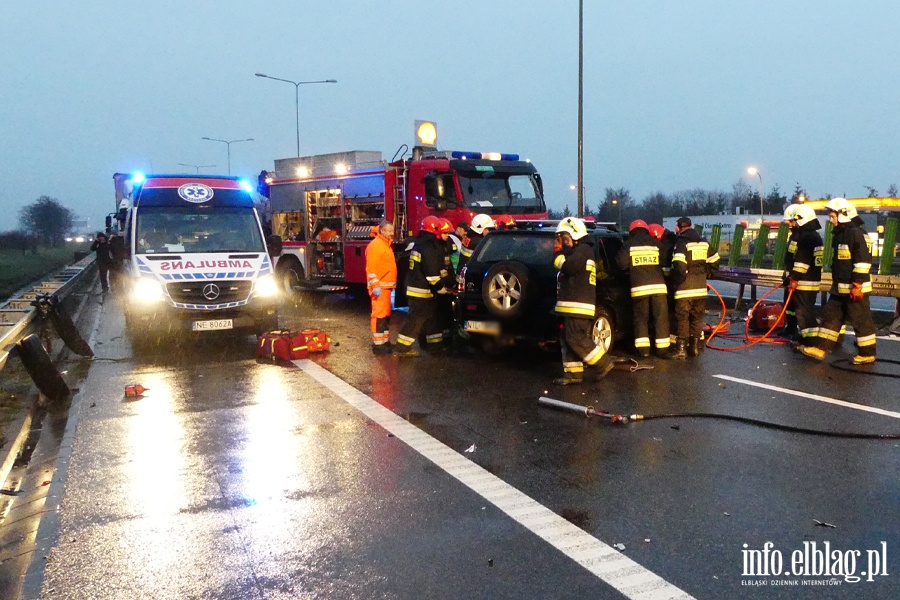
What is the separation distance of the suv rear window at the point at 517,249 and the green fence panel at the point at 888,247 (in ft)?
17.5

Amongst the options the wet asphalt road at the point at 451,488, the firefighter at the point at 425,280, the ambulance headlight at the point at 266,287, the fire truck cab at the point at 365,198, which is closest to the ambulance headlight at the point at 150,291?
the ambulance headlight at the point at 266,287

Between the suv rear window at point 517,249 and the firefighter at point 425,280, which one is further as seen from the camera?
the firefighter at point 425,280

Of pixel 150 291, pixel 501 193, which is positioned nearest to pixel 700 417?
pixel 150 291

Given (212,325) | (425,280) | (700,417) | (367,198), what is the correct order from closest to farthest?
(700,417) < (425,280) < (212,325) < (367,198)

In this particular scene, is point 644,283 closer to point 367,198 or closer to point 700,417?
point 700,417

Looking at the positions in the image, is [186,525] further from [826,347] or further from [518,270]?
[826,347]

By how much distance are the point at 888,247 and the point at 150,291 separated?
33.5 ft

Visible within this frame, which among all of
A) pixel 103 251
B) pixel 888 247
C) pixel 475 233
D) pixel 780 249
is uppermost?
pixel 475 233

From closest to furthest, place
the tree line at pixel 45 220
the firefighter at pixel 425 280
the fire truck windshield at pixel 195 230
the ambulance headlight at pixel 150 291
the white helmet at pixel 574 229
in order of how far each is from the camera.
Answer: the white helmet at pixel 574 229 → the firefighter at pixel 425 280 → the ambulance headlight at pixel 150 291 → the fire truck windshield at pixel 195 230 → the tree line at pixel 45 220

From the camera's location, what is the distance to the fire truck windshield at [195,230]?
431 inches

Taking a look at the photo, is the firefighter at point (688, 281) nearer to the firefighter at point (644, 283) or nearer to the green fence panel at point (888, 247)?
the firefighter at point (644, 283)

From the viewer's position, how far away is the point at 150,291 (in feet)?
33.3

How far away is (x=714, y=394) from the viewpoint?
7477 millimetres

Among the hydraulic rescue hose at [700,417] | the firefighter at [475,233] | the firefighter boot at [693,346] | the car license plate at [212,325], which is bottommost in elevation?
the hydraulic rescue hose at [700,417]
